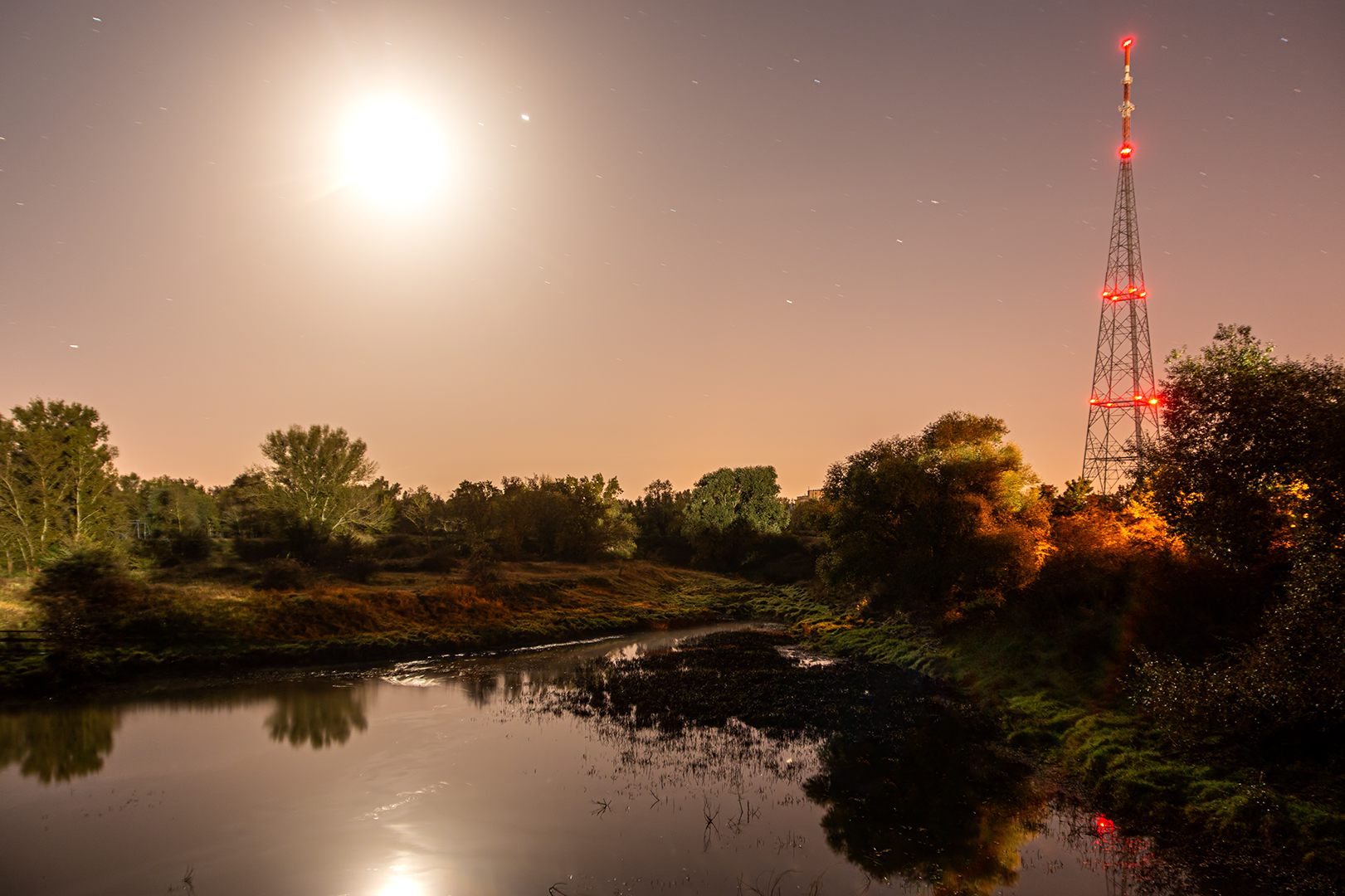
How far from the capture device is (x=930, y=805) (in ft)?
58.9

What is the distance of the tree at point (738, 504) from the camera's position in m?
101

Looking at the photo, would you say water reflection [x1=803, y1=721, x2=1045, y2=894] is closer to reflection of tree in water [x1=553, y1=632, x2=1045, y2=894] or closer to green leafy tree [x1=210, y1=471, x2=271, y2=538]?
reflection of tree in water [x1=553, y1=632, x2=1045, y2=894]

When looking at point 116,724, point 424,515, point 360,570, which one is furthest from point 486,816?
point 424,515

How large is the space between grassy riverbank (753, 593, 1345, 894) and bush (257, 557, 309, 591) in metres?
43.9

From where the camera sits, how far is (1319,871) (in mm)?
13172

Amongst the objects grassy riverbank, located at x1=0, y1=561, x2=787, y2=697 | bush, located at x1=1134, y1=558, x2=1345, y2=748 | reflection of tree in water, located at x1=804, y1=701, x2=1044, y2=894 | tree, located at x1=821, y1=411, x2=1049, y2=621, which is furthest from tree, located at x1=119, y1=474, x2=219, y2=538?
bush, located at x1=1134, y1=558, x2=1345, y2=748

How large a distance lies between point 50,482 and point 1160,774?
6752 centimetres

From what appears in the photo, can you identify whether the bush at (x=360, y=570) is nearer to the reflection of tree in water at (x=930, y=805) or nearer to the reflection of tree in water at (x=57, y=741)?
the reflection of tree in water at (x=57, y=741)

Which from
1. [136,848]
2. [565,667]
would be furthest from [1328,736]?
[565,667]

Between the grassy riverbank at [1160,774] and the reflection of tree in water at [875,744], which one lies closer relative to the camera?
the grassy riverbank at [1160,774]

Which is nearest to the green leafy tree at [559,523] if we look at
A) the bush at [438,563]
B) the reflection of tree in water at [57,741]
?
the bush at [438,563]

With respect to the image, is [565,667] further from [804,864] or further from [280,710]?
[804,864]

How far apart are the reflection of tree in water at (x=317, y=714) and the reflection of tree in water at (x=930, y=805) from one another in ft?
59.3

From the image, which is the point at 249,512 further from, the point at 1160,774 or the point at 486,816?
the point at 1160,774
